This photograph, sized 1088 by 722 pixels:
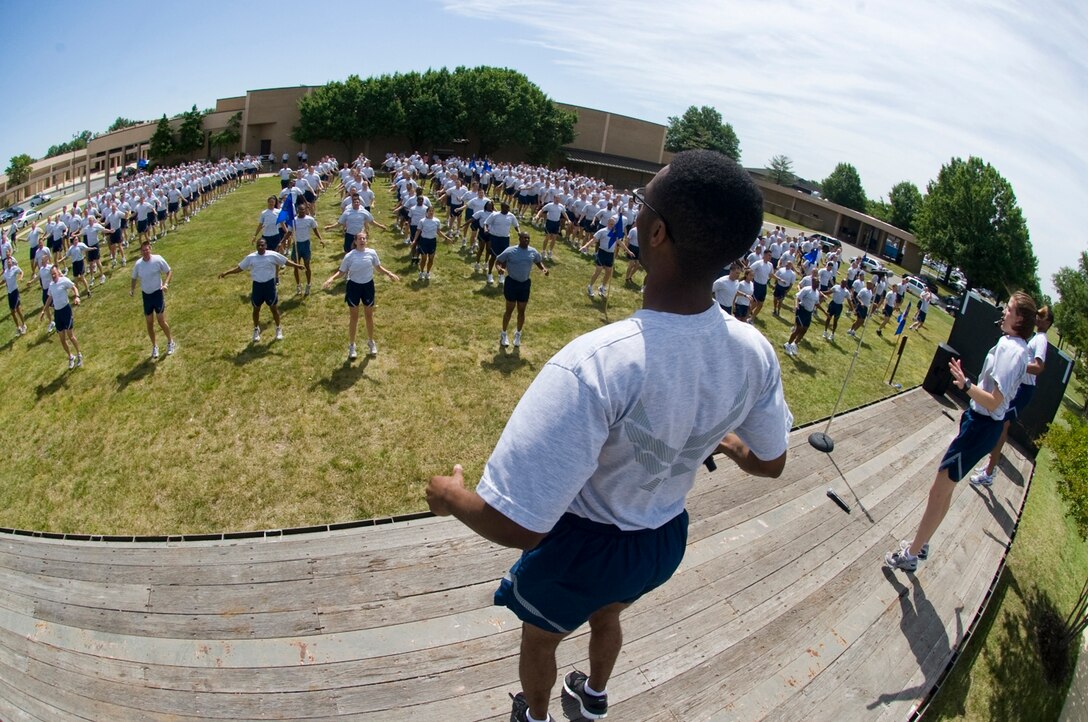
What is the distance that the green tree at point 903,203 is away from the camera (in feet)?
243

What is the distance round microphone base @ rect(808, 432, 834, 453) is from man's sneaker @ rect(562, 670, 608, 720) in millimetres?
4600

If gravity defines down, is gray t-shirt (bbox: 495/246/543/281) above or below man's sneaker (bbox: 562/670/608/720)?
above

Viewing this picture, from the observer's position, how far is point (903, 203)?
7462 cm

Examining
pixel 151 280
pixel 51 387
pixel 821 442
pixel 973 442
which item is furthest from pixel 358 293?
pixel 973 442

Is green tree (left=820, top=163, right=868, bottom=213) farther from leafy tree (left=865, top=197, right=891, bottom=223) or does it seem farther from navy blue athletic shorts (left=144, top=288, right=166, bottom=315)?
navy blue athletic shorts (left=144, top=288, right=166, bottom=315)

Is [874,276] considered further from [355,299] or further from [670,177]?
[670,177]

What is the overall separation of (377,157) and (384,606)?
56.3 m

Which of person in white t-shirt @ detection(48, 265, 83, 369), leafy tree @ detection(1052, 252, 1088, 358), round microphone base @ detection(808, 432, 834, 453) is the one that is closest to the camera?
round microphone base @ detection(808, 432, 834, 453)

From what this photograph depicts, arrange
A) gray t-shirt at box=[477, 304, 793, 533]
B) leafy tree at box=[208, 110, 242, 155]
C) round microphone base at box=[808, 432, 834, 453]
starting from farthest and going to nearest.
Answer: leafy tree at box=[208, 110, 242, 155] < round microphone base at box=[808, 432, 834, 453] < gray t-shirt at box=[477, 304, 793, 533]

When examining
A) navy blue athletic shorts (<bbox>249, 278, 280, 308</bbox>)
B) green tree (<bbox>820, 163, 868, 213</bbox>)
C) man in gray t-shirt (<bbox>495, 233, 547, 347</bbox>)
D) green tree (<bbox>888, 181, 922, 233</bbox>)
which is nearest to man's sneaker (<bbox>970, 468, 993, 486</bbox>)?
man in gray t-shirt (<bbox>495, 233, 547, 347</bbox>)

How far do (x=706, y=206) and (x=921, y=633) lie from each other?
13.9 ft

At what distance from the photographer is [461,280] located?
13867 millimetres

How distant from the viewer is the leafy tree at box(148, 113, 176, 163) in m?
54.4

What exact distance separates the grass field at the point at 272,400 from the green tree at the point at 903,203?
7228cm
